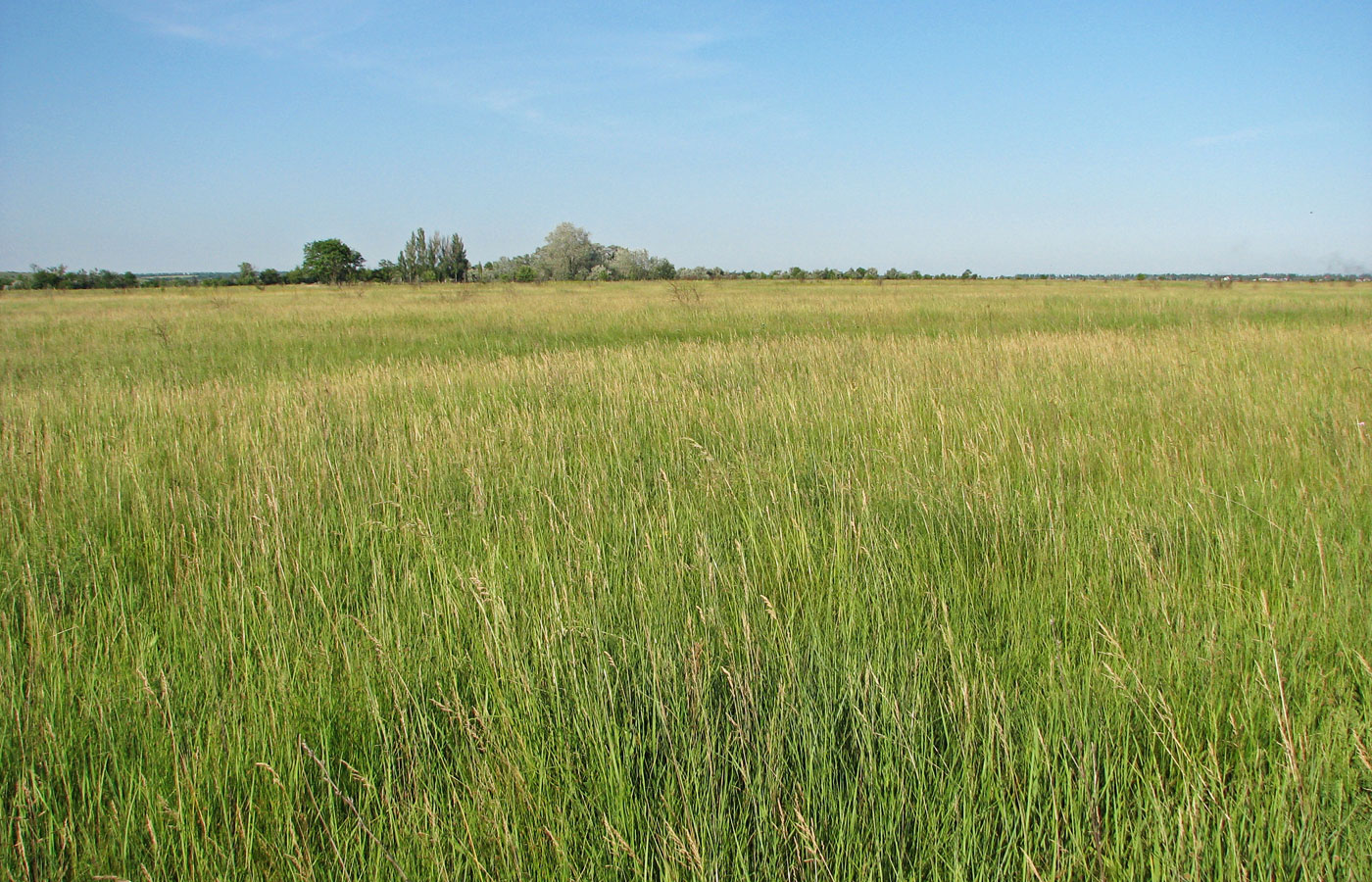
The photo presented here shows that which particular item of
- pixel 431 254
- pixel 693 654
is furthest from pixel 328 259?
pixel 693 654

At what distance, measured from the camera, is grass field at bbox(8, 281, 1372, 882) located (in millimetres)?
1242

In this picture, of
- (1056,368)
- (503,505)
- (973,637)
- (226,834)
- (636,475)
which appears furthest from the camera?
(1056,368)

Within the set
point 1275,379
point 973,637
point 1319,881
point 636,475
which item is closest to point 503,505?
point 636,475

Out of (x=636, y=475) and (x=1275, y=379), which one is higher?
(x=1275, y=379)

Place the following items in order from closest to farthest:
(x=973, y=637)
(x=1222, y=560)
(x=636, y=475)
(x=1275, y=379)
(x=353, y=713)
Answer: (x=353, y=713) < (x=973, y=637) < (x=1222, y=560) < (x=636, y=475) < (x=1275, y=379)

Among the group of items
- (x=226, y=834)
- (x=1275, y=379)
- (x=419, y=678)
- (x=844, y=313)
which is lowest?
(x=226, y=834)

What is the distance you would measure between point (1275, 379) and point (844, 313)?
39.7 ft

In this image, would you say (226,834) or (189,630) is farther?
(189,630)

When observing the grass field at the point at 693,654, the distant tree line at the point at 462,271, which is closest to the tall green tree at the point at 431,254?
the distant tree line at the point at 462,271

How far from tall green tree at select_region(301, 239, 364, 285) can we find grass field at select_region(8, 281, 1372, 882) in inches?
3585

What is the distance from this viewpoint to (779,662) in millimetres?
1686

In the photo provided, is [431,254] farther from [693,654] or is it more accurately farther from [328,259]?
[693,654]

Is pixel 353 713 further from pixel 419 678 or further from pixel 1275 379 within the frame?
pixel 1275 379

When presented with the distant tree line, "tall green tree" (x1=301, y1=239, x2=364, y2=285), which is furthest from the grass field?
"tall green tree" (x1=301, y1=239, x2=364, y2=285)
